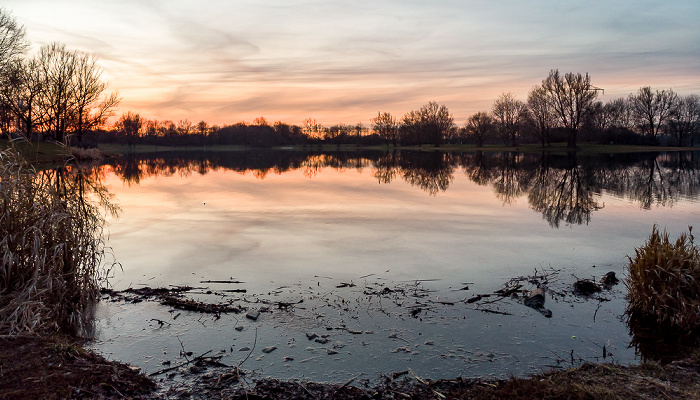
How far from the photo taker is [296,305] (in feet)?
23.1

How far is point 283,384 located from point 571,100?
86.0 metres

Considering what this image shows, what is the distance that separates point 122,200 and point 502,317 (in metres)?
17.8

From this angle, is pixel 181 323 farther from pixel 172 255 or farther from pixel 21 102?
pixel 21 102

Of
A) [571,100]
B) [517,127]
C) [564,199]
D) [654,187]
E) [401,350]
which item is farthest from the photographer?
[517,127]

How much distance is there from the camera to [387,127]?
14200 cm

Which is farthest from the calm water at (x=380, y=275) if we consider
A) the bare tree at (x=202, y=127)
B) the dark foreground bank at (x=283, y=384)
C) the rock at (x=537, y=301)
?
the bare tree at (x=202, y=127)

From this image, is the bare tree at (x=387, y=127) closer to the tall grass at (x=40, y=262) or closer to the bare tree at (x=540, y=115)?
the bare tree at (x=540, y=115)

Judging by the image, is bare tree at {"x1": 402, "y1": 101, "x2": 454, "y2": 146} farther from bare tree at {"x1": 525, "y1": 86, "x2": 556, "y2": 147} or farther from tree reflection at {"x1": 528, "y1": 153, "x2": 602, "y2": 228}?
tree reflection at {"x1": 528, "y1": 153, "x2": 602, "y2": 228}

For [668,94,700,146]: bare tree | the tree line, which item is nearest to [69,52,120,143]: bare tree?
the tree line

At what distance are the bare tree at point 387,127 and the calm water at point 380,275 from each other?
4851 inches

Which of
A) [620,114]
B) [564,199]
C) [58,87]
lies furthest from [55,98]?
[620,114]

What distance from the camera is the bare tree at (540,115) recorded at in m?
81.2

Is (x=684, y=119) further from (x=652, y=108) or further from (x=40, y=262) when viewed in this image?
(x=40, y=262)

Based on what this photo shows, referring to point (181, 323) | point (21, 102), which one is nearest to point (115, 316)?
point (181, 323)
